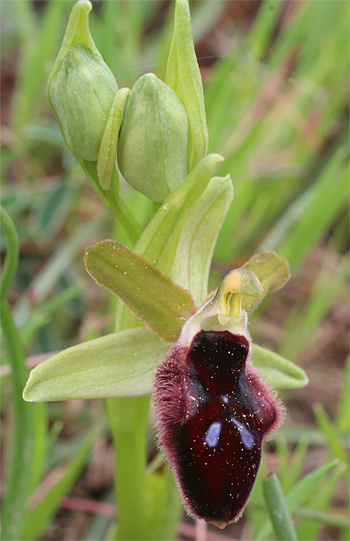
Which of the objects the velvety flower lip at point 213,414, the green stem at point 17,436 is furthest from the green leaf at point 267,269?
the green stem at point 17,436

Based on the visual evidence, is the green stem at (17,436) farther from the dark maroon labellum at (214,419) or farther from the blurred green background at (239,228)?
the dark maroon labellum at (214,419)

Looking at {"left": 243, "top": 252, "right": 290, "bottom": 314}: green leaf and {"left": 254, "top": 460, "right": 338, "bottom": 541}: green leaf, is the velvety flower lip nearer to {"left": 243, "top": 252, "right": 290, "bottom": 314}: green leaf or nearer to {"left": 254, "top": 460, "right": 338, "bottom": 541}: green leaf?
{"left": 243, "top": 252, "right": 290, "bottom": 314}: green leaf

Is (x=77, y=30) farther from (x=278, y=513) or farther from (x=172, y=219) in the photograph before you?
(x=278, y=513)

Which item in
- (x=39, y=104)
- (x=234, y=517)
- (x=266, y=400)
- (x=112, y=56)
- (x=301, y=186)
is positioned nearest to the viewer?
(x=234, y=517)

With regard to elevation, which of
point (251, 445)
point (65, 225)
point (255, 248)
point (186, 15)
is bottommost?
point (255, 248)

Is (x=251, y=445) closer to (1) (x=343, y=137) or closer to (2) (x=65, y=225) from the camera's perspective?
(2) (x=65, y=225)

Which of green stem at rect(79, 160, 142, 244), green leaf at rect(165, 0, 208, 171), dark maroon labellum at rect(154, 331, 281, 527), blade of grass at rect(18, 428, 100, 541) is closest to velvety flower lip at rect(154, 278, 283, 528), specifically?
dark maroon labellum at rect(154, 331, 281, 527)

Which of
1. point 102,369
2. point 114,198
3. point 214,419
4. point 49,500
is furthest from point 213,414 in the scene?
point 49,500

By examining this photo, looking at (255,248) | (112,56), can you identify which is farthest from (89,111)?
(255,248)
